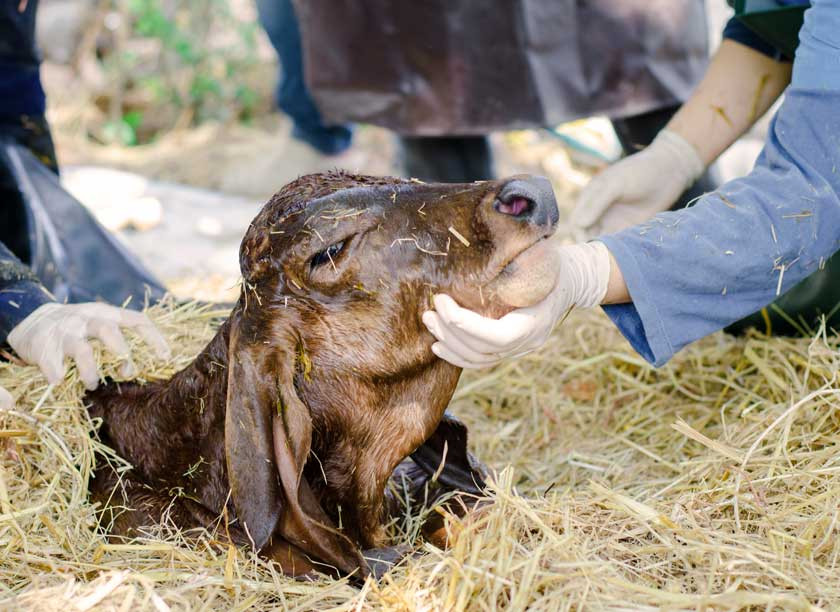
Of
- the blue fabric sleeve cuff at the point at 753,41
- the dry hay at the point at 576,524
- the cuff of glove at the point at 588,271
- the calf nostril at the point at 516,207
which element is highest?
the calf nostril at the point at 516,207

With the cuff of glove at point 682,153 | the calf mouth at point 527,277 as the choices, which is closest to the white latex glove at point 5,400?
the calf mouth at point 527,277

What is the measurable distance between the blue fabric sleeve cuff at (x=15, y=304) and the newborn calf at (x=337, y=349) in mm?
949

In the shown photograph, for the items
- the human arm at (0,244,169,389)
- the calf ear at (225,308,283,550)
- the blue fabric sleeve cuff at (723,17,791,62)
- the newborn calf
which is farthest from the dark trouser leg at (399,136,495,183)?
the calf ear at (225,308,283,550)

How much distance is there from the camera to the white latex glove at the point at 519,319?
2516 mm

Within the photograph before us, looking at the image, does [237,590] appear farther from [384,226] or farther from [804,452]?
[804,452]

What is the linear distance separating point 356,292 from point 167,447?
32.9 inches

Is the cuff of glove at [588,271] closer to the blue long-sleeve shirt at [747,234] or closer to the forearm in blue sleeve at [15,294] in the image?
the blue long-sleeve shirt at [747,234]

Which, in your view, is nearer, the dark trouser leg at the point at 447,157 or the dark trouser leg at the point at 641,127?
the dark trouser leg at the point at 641,127

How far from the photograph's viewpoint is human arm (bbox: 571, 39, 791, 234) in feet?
13.3

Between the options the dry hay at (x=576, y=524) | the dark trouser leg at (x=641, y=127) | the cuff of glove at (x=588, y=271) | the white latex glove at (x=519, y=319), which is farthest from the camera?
the dark trouser leg at (x=641, y=127)

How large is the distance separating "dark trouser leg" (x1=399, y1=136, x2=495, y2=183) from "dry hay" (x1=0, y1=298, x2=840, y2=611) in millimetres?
2639

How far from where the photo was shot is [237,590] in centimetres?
250

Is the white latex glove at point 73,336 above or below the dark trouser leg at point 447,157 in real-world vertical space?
above

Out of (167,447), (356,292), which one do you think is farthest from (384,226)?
(167,447)
